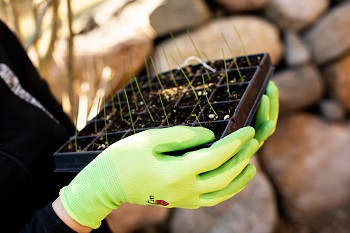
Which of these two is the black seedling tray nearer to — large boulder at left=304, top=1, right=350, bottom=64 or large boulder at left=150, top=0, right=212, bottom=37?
large boulder at left=150, top=0, right=212, bottom=37

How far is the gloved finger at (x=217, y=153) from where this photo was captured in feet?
2.47

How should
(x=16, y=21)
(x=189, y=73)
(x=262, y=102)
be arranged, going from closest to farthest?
(x=262, y=102) < (x=189, y=73) < (x=16, y=21)

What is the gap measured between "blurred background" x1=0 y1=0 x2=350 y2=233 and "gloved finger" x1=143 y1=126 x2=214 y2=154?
1198 mm

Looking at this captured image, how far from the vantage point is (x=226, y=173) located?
30.7 inches

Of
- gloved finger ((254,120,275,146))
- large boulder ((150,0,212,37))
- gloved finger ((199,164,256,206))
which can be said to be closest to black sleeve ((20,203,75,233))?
gloved finger ((199,164,256,206))

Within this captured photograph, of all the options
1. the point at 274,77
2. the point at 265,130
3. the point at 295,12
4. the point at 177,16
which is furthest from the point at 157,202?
the point at 295,12

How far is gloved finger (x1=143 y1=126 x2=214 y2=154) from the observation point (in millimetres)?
788

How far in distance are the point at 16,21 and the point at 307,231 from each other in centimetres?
164

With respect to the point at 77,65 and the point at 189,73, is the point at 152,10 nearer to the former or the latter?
the point at 77,65

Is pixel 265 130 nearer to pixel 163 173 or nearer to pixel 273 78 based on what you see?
pixel 163 173

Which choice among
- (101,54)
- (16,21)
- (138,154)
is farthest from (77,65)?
(138,154)

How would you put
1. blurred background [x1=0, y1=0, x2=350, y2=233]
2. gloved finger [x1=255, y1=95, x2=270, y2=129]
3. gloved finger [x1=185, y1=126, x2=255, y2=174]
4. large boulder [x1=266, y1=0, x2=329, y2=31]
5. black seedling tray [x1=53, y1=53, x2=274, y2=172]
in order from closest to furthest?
gloved finger [x1=185, y1=126, x2=255, y2=174] → black seedling tray [x1=53, y1=53, x2=274, y2=172] → gloved finger [x1=255, y1=95, x2=270, y2=129] → blurred background [x1=0, y1=0, x2=350, y2=233] → large boulder [x1=266, y1=0, x2=329, y2=31]

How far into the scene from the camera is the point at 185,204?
0.84m

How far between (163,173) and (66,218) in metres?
0.19
